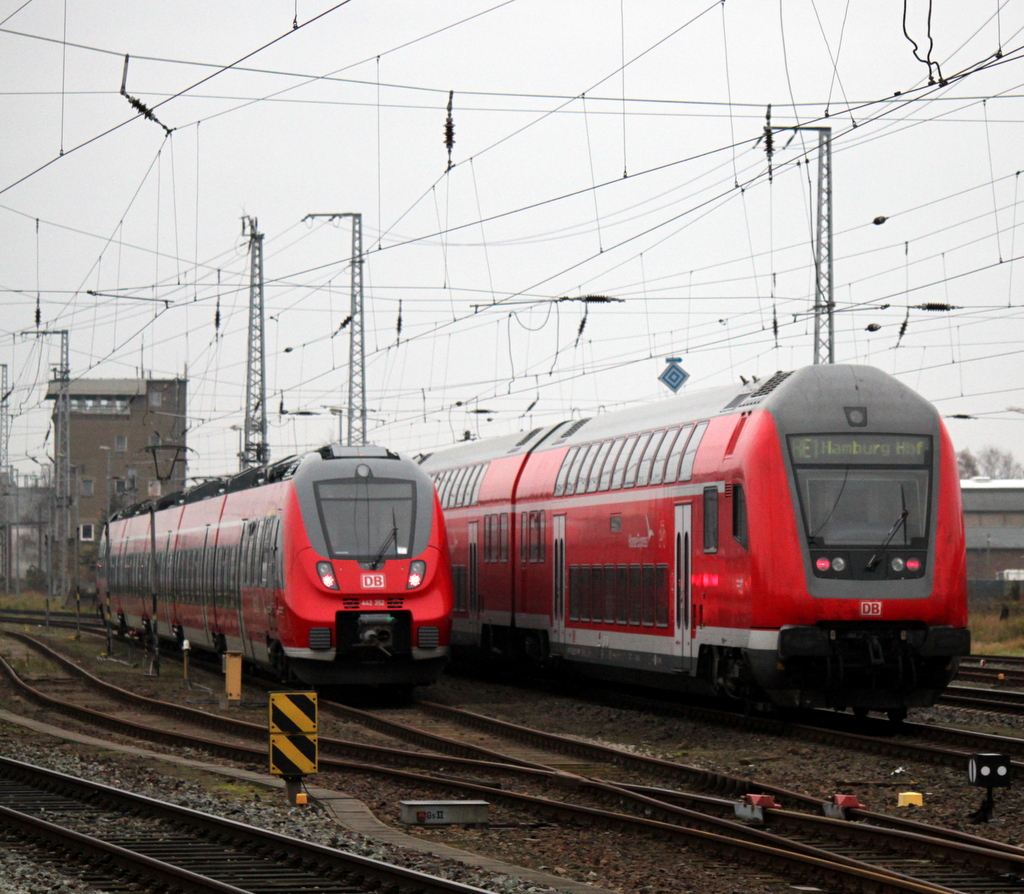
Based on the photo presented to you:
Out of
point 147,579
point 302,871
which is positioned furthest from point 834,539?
point 147,579

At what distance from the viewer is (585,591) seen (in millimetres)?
24031

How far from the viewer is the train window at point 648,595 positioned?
2128 centimetres

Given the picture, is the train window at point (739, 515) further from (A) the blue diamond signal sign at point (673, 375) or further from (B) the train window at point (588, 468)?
(A) the blue diamond signal sign at point (673, 375)

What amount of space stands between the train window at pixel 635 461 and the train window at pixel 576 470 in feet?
6.76

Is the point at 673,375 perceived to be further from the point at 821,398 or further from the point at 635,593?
the point at 821,398

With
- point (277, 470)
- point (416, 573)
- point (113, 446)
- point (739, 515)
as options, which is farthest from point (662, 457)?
point (113, 446)

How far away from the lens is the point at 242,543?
27891 millimetres

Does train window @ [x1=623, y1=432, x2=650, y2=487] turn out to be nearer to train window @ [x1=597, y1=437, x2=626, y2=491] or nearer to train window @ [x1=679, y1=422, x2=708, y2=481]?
train window @ [x1=597, y1=437, x2=626, y2=491]

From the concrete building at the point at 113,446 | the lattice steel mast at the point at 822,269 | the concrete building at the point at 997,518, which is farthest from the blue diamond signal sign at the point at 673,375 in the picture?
the concrete building at the point at 113,446

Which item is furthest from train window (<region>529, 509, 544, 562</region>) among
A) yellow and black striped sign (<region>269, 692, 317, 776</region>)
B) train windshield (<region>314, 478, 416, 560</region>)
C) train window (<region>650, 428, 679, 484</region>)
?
yellow and black striped sign (<region>269, 692, 317, 776</region>)

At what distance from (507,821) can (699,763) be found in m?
3.78

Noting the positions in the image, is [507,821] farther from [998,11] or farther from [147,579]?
[147,579]

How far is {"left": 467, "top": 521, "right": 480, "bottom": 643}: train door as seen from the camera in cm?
3019

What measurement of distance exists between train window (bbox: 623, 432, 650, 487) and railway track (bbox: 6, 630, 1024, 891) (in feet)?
19.0
